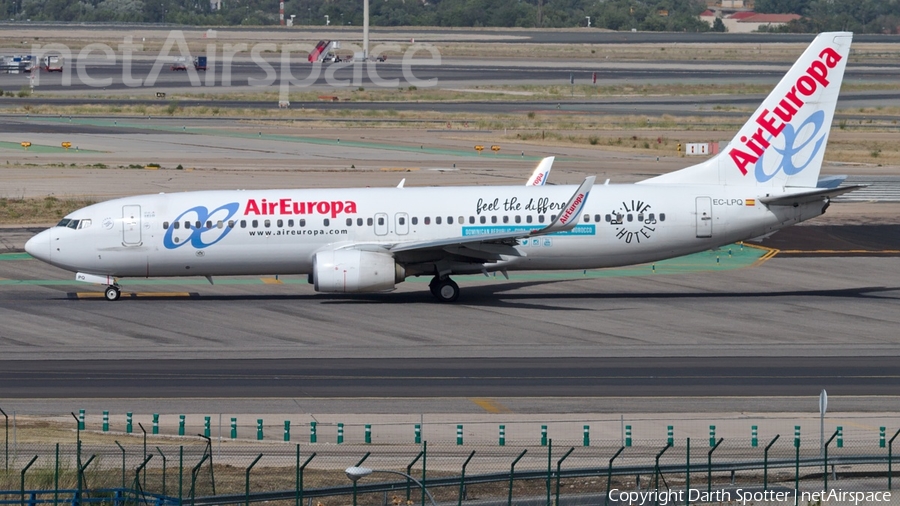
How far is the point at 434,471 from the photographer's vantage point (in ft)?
80.9

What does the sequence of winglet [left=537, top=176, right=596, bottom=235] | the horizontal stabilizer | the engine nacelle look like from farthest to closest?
1. the horizontal stabilizer
2. the engine nacelle
3. winglet [left=537, top=176, right=596, bottom=235]

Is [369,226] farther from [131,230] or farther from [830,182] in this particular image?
[830,182]

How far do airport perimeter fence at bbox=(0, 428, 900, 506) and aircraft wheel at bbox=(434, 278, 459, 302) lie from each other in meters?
18.2

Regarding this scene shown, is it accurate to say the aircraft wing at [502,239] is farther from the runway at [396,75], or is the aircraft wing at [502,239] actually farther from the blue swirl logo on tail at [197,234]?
the runway at [396,75]

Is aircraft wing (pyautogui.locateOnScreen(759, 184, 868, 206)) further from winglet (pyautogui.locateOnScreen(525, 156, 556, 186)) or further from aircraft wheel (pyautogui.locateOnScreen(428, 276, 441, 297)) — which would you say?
aircraft wheel (pyautogui.locateOnScreen(428, 276, 441, 297))

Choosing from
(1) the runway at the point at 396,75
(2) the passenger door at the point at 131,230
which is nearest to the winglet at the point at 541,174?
(2) the passenger door at the point at 131,230

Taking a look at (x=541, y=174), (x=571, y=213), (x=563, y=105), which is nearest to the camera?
(x=571, y=213)

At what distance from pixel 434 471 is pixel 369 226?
21.5m

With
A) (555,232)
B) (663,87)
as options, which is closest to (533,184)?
(555,232)

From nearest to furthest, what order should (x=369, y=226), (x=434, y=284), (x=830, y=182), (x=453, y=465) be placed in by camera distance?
(x=453, y=465) → (x=369, y=226) → (x=434, y=284) → (x=830, y=182)

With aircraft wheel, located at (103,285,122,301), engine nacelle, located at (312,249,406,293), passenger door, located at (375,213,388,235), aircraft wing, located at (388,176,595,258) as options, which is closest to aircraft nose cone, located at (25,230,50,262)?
aircraft wheel, located at (103,285,122,301)

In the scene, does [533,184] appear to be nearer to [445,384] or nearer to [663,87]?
[445,384]

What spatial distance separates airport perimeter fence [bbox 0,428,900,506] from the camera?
859 inches

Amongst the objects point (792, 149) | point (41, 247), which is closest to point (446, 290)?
point (792, 149)
